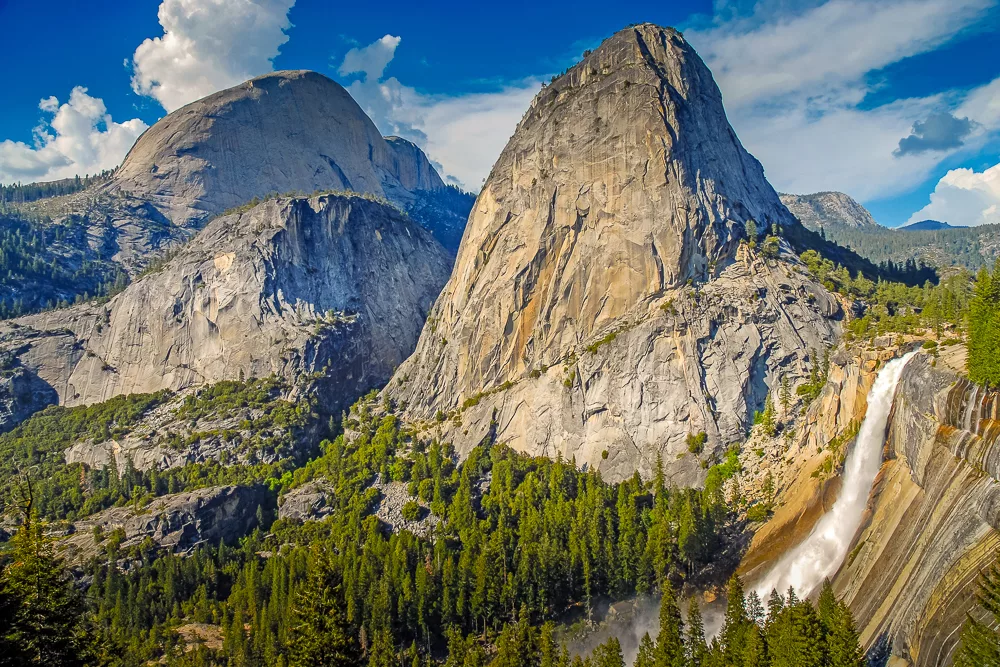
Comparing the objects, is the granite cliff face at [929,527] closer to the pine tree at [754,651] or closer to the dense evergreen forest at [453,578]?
the dense evergreen forest at [453,578]

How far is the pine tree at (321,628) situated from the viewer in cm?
3553

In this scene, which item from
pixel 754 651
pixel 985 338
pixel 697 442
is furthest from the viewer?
pixel 697 442

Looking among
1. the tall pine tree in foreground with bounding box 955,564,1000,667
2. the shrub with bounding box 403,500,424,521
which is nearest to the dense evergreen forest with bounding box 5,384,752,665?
the shrub with bounding box 403,500,424,521

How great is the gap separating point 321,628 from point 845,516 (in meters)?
51.6

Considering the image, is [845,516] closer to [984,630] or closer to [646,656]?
[646,656]

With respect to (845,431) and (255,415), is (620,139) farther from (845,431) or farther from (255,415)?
(255,415)

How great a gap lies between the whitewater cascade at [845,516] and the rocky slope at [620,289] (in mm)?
26262

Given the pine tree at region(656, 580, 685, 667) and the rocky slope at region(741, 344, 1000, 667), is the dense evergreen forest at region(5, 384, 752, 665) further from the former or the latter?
the pine tree at region(656, 580, 685, 667)

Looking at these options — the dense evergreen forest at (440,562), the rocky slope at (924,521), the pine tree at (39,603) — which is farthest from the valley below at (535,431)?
the dense evergreen forest at (440,562)

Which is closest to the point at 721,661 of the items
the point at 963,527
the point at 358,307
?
the point at 963,527

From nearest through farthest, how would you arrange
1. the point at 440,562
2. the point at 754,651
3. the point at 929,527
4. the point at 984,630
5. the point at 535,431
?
the point at 984,630 → the point at 754,651 → the point at 929,527 → the point at 440,562 → the point at 535,431

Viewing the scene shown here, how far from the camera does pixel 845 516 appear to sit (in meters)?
65.0

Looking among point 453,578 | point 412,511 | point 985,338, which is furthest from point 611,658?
point 412,511

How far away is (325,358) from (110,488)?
46387mm
